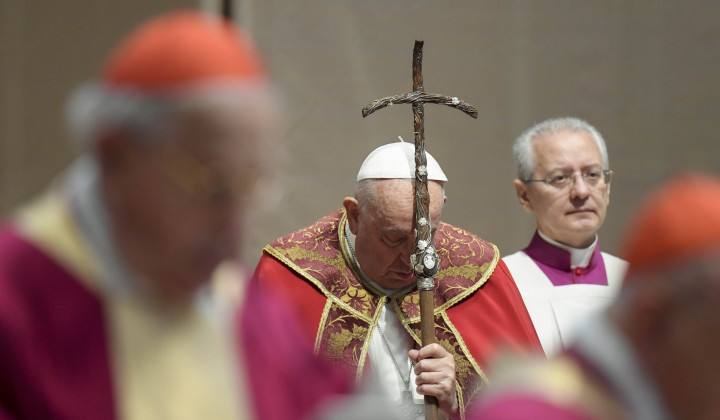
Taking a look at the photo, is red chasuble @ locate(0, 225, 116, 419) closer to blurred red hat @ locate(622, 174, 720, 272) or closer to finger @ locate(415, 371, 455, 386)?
blurred red hat @ locate(622, 174, 720, 272)

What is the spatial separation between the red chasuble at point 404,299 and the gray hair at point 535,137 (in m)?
0.75

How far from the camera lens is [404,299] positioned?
158 inches

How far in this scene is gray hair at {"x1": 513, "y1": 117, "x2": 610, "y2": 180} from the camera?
4840mm

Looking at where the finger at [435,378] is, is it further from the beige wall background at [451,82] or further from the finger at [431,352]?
the beige wall background at [451,82]

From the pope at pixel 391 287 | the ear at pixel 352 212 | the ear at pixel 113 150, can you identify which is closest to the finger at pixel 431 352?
the pope at pixel 391 287

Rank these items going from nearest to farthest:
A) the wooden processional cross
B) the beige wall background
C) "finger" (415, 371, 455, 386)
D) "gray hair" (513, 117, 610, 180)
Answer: "finger" (415, 371, 455, 386) → the wooden processional cross → "gray hair" (513, 117, 610, 180) → the beige wall background

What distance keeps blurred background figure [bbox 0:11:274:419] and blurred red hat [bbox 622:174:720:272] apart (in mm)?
529

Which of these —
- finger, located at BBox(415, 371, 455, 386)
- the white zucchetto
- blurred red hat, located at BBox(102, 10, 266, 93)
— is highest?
blurred red hat, located at BBox(102, 10, 266, 93)

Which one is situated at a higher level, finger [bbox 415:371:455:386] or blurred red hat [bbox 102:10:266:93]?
blurred red hat [bbox 102:10:266:93]

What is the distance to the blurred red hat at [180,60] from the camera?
56.8 inches

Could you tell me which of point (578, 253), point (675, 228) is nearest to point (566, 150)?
point (578, 253)

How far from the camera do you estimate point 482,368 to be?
395 cm


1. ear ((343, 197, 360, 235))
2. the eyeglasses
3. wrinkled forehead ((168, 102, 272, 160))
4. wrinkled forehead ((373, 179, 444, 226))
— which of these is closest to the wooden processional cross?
wrinkled forehead ((373, 179, 444, 226))

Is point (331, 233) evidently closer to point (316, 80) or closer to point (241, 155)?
point (316, 80)
